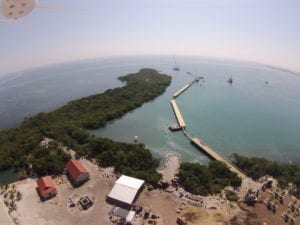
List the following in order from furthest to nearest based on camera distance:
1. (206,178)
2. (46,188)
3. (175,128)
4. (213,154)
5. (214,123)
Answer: (214,123) → (175,128) → (213,154) → (206,178) → (46,188)

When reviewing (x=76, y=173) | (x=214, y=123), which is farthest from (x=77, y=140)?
(x=214, y=123)

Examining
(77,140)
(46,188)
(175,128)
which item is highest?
(46,188)

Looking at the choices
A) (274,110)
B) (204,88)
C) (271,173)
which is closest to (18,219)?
(271,173)

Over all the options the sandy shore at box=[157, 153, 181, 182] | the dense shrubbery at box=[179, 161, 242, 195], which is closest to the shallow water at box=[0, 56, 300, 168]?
the sandy shore at box=[157, 153, 181, 182]

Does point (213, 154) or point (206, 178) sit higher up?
point (206, 178)

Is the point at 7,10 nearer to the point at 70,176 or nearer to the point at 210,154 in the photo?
the point at 70,176

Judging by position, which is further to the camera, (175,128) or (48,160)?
(175,128)

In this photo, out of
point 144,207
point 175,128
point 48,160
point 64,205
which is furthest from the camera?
point 175,128

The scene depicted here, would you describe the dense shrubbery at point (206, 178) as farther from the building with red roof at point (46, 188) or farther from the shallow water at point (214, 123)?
the building with red roof at point (46, 188)

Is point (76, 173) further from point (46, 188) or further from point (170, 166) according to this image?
point (170, 166)
